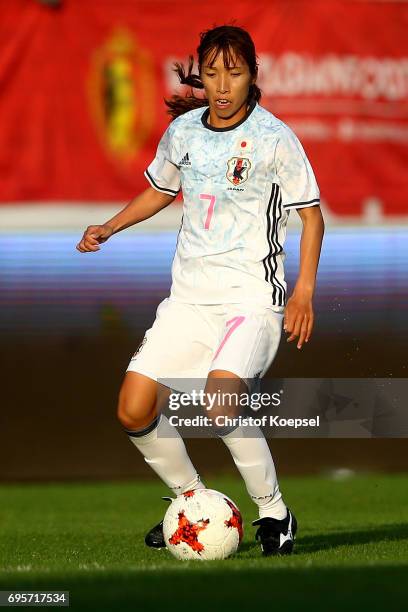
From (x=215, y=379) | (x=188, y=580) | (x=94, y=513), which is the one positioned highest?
(x=215, y=379)

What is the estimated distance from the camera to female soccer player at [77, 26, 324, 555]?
18.5 ft

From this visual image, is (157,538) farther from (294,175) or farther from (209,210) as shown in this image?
(294,175)

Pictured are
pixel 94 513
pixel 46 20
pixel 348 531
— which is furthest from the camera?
pixel 46 20

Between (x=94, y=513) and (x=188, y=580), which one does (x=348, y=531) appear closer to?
(x=94, y=513)

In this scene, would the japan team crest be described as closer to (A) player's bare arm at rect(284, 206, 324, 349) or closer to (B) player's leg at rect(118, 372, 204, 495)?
(A) player's bare arm at rect(284, 206, 324, 349)

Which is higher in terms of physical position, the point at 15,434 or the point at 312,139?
the point at 312,139

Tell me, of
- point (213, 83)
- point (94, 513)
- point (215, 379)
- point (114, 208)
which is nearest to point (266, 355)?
point (215, 379)

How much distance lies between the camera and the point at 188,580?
15.1 feet

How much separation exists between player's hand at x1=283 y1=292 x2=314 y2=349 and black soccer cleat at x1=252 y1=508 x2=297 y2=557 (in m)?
0.79

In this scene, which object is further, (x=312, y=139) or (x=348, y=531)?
(x=312, y=139)

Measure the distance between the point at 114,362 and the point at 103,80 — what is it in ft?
12.8

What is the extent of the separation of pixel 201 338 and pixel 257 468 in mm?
566

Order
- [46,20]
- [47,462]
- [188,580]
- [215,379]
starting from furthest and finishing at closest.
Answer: [46,20]
[47,462]
[215,379]
[188,580]

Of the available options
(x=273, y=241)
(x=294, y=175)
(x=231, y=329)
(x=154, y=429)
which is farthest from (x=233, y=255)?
(x=154, y=429)
